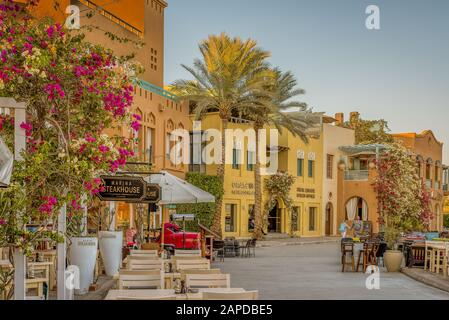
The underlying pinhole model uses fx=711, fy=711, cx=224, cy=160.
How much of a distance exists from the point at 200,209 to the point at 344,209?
773 inches

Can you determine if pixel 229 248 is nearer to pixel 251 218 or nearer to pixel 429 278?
pixel 429 278

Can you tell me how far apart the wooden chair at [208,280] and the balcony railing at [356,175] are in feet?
158

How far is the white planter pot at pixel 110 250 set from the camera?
17797mm

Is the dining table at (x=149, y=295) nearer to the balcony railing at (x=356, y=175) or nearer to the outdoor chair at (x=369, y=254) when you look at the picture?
the outdoor chair at (x=369, y=254)

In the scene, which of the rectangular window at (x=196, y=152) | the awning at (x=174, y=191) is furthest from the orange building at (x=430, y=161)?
the awning at (x=174, y=191)

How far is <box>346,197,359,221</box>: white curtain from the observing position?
58312 mm

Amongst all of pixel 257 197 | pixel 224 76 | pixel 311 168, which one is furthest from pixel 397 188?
pixel 224 76

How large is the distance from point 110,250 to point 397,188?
A: 1453 inches

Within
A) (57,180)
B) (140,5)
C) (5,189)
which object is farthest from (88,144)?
(140,5)

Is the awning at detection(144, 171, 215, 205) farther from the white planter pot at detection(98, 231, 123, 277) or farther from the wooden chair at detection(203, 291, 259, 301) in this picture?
the wooden chair at detection(203, 291, 259, 301)

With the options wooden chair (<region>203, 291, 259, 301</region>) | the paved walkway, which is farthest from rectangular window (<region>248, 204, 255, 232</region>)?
wooden chair (<region>203, 291, 259, 301</region>)

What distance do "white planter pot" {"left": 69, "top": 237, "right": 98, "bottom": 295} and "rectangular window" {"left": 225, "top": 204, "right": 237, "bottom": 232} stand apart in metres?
31.3

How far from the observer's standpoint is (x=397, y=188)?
51.3 metres

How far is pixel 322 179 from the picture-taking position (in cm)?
5647
